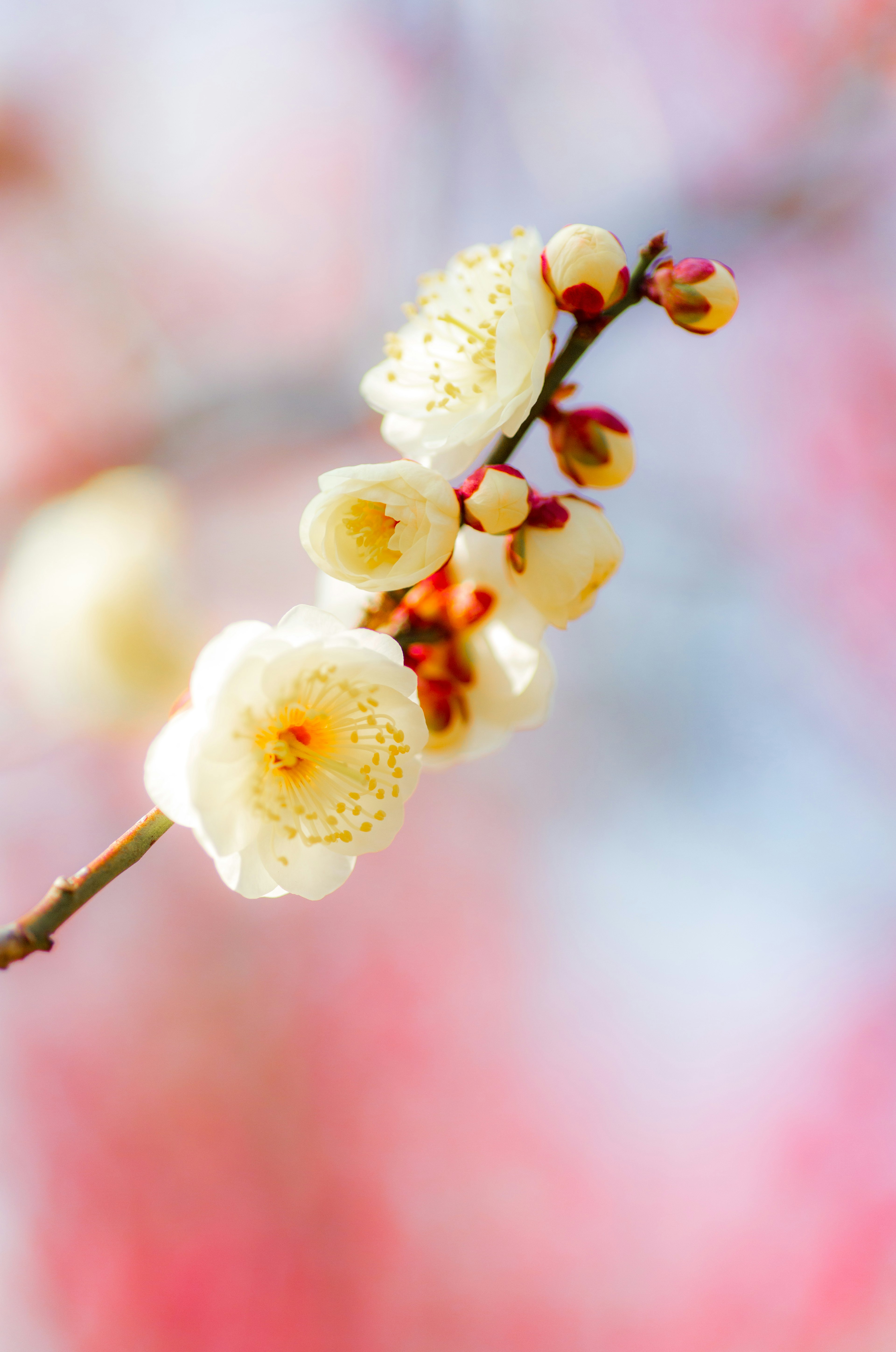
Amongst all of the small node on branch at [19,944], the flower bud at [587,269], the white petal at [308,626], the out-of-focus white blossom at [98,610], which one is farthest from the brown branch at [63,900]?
the out-of-focus white blossom at [98,610]

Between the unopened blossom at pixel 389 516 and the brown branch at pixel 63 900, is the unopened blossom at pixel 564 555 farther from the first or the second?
the brown branch at pixel 63 900

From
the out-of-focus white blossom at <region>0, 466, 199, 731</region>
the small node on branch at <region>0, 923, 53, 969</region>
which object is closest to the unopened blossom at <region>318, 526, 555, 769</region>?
the small node on branch at <region>0, 923, 53, 969</region>

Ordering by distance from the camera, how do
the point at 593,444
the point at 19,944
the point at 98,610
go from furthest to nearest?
the point at 98,610
the point at 593,444
the point at 19,944

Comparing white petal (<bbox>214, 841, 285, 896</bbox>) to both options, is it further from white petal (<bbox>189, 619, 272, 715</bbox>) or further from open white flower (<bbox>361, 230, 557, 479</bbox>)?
open white flower (<bbox>361, 230, 557, 479</bbox>)

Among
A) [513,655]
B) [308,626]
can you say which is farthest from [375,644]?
[513,655]

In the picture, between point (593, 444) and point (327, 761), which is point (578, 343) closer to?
point (593, 444)

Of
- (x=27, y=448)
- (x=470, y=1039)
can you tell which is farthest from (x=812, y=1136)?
(x=27, y=448)

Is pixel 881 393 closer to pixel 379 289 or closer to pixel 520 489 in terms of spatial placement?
pixel 379 289
